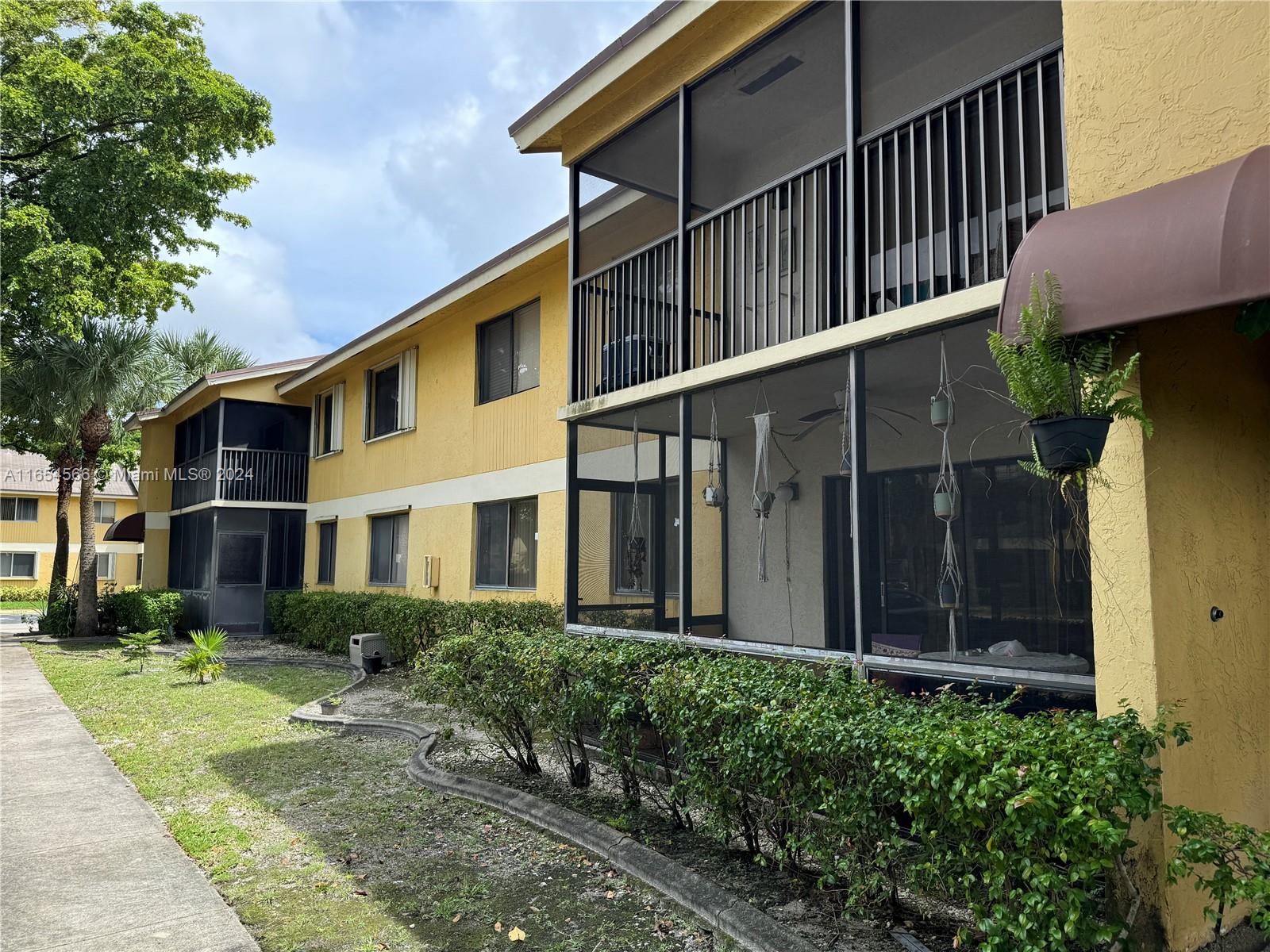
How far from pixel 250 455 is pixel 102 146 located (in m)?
7.15

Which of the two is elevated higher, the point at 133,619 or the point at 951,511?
the point at 951,511

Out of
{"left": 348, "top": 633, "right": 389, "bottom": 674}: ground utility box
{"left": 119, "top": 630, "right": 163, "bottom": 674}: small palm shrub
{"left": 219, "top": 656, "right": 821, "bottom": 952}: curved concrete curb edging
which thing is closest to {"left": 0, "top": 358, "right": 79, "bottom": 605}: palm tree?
{"left": 119, "top": 630, "right": 163, "bottom": 674}: small palm shrub

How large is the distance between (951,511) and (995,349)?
170 centimetres

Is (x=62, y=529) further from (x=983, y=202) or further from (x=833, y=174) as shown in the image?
(x=983, y=202)

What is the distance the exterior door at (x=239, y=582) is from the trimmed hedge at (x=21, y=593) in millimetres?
21670

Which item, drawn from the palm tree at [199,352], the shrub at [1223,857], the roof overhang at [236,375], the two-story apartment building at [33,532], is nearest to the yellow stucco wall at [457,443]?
the roof overhang at [236,375]

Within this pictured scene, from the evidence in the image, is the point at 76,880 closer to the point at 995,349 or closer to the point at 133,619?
the point at 995,349

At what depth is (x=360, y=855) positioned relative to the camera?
535cm

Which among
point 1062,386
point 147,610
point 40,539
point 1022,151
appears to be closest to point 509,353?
point 1022,151

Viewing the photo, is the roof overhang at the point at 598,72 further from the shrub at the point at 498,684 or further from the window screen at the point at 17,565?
the window screen at the point at 17,565

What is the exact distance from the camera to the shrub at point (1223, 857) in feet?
10.1

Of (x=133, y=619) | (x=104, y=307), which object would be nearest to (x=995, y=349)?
(x=104, y=307)

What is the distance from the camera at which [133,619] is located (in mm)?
20281

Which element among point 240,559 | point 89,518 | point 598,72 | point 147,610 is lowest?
point 147,610
